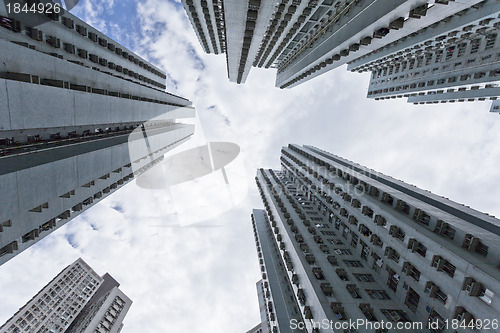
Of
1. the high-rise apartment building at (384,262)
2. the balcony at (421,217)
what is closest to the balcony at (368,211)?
the high-rise apartment building at (384,262)

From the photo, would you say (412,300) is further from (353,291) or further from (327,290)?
(327,290)

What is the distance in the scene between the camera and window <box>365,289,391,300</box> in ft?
87.0

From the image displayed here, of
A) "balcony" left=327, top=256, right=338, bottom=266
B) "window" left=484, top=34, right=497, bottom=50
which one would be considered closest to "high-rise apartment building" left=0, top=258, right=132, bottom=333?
"balcony" left=327, top=256, right=338, bottom=266

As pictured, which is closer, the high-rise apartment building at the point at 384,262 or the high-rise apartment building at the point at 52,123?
the high-rise apartment building at the point at 52,123

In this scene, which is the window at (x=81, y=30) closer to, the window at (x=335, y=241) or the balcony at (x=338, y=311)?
the balcony at (x=338, y=311)

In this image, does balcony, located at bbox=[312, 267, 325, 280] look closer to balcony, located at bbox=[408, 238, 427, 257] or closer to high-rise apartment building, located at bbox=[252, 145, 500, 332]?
high-rise apartment building, located at bbox=[252, 145, 500, 332]

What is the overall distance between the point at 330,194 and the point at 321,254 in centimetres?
1274

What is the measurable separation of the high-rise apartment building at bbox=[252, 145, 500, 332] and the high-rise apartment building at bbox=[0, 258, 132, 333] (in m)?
62.0

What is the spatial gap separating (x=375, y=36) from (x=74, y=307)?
10288 centimetres

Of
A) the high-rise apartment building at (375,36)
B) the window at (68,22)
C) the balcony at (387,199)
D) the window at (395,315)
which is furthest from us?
the balcony at (387,199)

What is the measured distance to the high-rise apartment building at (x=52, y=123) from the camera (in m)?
16.4

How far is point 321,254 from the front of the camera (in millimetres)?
32969

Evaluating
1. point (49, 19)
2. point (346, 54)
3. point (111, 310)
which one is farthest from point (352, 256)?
point (111, 310)

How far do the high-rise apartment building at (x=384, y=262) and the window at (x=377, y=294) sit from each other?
0.10 metres
